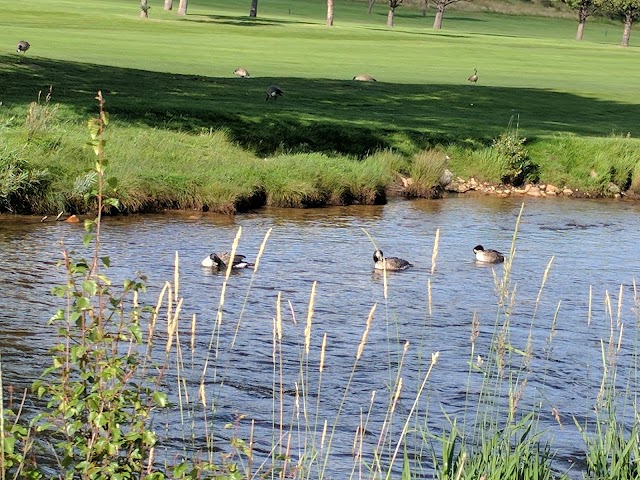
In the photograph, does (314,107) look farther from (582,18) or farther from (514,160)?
(582,18)

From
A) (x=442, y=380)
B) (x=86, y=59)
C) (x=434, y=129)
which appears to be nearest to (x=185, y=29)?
(x=86, y=59)

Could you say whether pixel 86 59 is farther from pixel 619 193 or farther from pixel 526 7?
pixel 526 7

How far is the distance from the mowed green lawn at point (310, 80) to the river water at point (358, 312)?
4.31 m

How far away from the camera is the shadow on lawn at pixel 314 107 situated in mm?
23953

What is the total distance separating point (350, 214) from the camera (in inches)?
A: 804

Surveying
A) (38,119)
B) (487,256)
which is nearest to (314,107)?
(38,119)

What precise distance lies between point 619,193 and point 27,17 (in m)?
43.6

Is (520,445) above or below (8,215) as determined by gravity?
above

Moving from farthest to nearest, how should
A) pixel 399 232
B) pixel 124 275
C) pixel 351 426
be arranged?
pixel 399 232 < pixel 124 275 < pixel 351 426

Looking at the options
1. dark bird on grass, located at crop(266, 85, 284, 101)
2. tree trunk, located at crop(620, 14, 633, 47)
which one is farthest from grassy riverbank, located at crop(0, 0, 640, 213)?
tree trunk, located at crop(620, 14, 633, 47)

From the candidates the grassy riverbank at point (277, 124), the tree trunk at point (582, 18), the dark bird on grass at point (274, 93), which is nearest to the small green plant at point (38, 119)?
the grassy riverbank at point (277, 124)

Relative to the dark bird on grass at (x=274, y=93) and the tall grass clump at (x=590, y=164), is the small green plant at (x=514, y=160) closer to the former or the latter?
the tall grass clump at (x=590, y=164)

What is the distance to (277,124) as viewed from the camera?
24531 mm

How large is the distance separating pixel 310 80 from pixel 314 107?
6.84 meters
